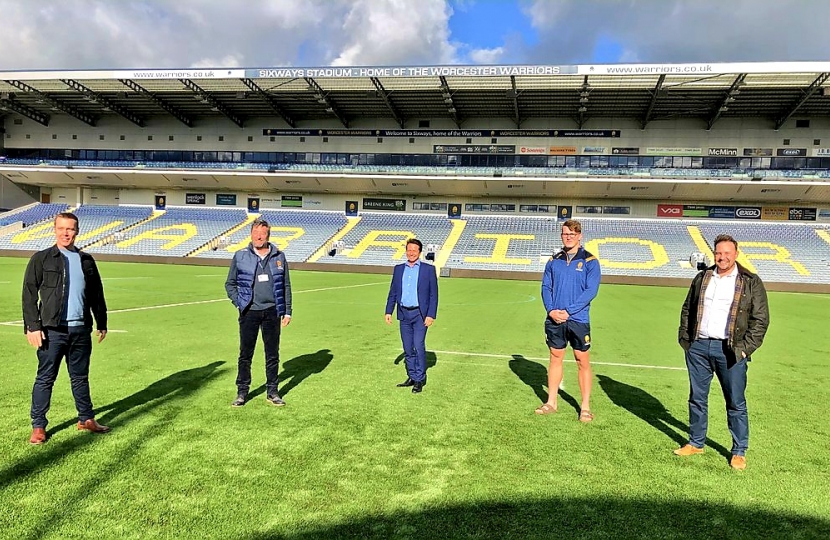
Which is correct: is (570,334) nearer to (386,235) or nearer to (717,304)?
(717,304)

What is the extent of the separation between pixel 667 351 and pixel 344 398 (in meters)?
6.71

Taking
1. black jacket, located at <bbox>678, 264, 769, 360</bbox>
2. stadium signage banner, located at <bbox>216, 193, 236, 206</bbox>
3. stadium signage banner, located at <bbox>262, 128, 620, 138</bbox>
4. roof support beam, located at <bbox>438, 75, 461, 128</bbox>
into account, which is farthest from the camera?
stadium signage banner, located at <bbox>216, 193, 236, 206</bbox>

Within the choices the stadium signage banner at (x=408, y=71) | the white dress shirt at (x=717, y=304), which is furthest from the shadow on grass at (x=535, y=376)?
the stadium signage banner at (x=408, y=71)

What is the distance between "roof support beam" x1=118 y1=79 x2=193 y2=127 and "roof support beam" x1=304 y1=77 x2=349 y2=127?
1293cm

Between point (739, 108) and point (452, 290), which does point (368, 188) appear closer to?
point (452, 290)

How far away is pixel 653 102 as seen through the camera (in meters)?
33.4

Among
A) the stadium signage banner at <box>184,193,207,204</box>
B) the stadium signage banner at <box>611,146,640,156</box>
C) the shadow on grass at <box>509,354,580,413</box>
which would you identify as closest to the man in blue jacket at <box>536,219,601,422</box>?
the shadow on grass at <box>509,354,580,413</box>

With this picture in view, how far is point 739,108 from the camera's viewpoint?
34781mm

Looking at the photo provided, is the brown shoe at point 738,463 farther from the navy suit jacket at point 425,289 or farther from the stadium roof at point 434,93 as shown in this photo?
the stadium roof at point 434,93

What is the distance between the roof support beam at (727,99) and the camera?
100 ft

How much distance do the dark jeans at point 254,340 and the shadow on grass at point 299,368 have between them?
1.23 ft

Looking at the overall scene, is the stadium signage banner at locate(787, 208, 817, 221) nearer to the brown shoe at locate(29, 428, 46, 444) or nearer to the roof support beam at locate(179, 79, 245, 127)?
the roof support beam at locate(179, 79, 245, 127)

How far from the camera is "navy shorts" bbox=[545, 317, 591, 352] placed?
16.4ft

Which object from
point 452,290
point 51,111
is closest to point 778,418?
point 452,290
